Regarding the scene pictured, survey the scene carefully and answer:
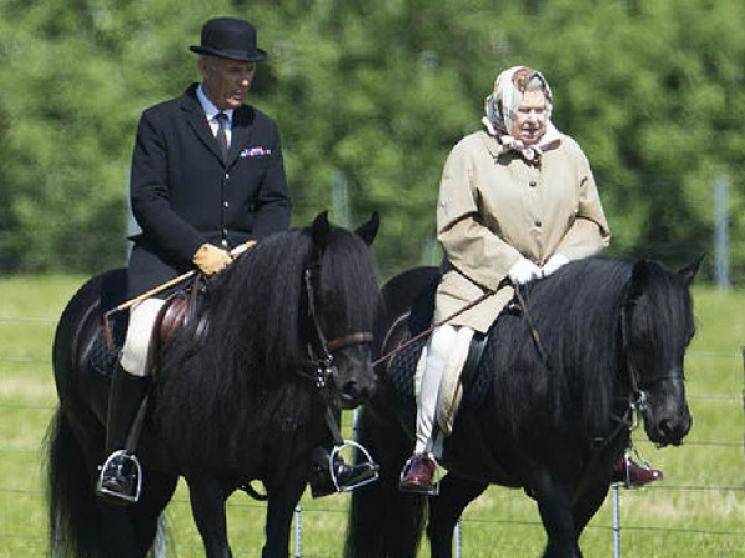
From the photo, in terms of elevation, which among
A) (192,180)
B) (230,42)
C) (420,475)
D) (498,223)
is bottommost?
(420,475)

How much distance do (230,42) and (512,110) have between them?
1239 millimetres

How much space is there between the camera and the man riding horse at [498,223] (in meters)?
8.27

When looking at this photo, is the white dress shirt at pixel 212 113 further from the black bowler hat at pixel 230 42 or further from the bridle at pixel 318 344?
the bridle at pixel 318 344

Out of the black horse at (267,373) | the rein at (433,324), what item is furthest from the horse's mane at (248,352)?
the rein at (433,324)

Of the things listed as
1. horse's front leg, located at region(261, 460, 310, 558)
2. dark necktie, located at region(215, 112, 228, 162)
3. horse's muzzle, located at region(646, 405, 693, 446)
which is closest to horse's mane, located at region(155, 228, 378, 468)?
horse's front leg, located at region(261, 460, 310, 558)

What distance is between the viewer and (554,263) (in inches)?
325

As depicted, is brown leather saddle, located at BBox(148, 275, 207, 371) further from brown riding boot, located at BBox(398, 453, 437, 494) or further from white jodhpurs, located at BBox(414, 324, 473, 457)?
brown riding boot, located at BBox(398, 453, 437, 494)

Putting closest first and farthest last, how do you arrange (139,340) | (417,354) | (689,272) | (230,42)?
1. (689,272)
2. (139,340)
3. (230,42)
4. (417,354)

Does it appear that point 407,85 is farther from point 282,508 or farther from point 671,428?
point 671,428

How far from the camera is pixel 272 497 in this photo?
7.89 m

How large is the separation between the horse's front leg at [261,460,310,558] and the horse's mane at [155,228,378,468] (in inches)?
10.3

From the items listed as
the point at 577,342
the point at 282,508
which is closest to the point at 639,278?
the point at 577,342

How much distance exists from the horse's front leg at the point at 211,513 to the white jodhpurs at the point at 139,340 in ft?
1.67

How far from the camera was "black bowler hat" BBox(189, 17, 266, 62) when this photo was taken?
8094mm
